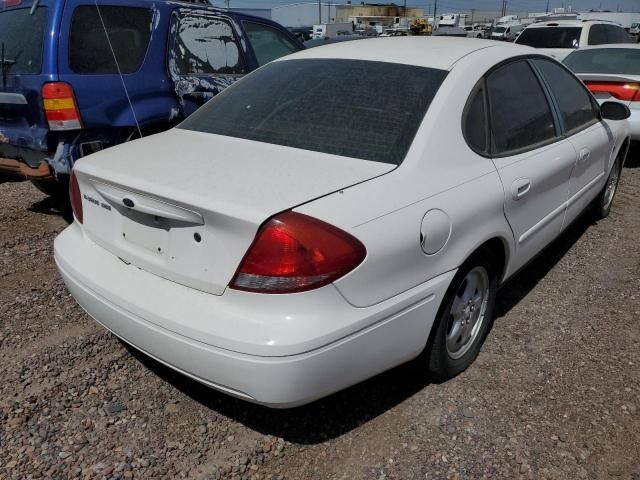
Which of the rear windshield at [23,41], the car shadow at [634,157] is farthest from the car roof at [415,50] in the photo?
the car shadow at [634,157]

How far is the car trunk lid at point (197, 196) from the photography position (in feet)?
6.43

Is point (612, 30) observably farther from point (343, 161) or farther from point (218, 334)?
point (218, 334)

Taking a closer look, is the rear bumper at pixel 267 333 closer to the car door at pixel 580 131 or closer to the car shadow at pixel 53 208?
the car door at pixel 580 131

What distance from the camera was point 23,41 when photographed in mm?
4184

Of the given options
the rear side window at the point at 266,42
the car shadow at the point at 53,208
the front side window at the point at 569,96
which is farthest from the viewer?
the rear side window at the point at 266,42

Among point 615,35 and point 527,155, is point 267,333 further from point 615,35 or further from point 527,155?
point 615,35

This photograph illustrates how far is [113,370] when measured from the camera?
9.03ft

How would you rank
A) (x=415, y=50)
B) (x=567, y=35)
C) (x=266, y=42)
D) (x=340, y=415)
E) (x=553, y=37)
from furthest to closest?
Result: (x=553, y=37), (x=567, y=35), (x=266, y=42), (x=415, y=50), (x=340, y=415)

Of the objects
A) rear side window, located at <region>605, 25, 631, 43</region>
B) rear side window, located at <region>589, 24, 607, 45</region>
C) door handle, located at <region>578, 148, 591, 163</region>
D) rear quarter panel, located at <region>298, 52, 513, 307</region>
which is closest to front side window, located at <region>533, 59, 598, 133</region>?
door handle, located at <region>578, 148, 591, 163</region>

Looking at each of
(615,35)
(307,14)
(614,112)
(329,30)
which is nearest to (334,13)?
(307,14)

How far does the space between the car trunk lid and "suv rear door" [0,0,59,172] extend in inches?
70.7

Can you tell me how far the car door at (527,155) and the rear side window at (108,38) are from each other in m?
2.71

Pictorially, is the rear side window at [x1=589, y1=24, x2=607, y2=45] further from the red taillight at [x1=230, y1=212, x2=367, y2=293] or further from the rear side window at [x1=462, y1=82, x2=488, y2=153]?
the red taillight at [x1=230, y1=212, x2=367, y2=293]

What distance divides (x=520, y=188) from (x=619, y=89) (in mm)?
4748
